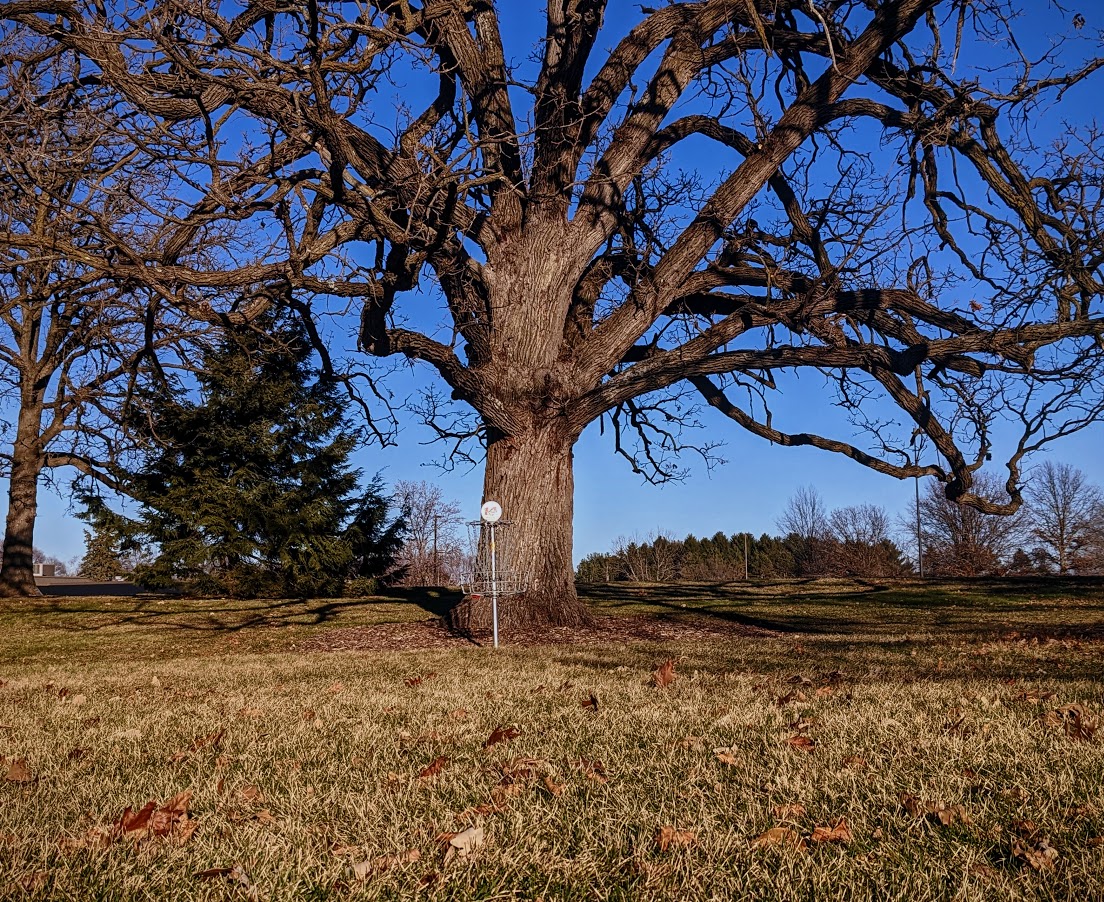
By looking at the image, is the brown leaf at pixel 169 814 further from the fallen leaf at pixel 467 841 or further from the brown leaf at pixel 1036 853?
the brown leaf at pixel 1036 853

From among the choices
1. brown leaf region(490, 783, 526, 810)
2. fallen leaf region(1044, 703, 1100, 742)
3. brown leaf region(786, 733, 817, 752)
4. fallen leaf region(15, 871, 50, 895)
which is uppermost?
fallen leaf region(1044, 703, 1100, 742)

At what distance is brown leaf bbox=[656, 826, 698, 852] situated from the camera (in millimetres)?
2352

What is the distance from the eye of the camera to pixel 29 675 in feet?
27.2

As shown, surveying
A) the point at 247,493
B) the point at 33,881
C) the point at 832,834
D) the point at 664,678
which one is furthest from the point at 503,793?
the point at 247,493

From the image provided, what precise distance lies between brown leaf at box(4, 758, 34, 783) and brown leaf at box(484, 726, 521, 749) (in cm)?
199

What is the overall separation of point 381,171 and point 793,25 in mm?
7489

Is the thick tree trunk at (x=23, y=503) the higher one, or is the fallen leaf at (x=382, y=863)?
the thick tree trunk at (x=23, y=503)

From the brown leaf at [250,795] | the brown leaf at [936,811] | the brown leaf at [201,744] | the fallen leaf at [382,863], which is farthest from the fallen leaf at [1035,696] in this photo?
the brown leaf at [201,744]

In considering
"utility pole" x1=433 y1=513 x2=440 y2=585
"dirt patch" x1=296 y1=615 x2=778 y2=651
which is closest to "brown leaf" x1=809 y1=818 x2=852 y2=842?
"dirt patch" x1=296 y1=615 x2=778 y2=651

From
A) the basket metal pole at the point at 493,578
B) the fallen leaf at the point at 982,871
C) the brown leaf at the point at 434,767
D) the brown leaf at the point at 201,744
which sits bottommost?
the brown leaf at the point at 201,744

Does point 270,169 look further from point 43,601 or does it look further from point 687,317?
point 43,601

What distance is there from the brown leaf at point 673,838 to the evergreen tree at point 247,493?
62.7ft

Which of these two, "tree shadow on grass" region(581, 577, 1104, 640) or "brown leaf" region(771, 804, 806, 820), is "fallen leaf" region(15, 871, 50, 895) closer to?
"brown leaf" region(771, 804, 806, 820)

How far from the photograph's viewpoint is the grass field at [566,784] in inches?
84.7
